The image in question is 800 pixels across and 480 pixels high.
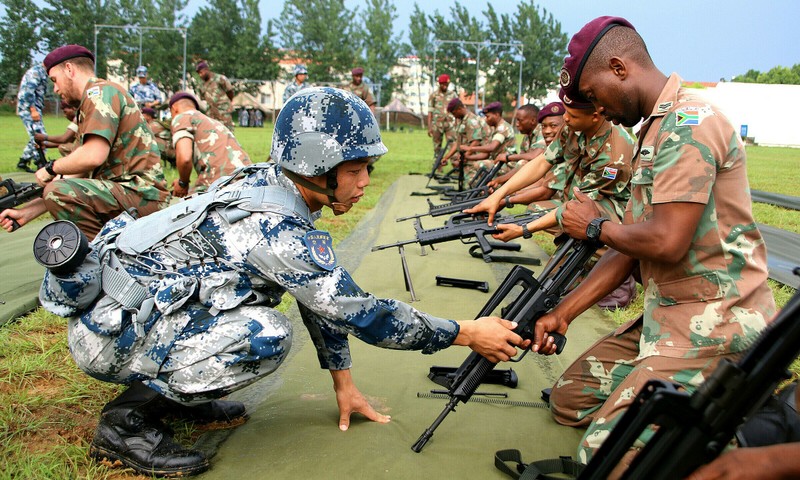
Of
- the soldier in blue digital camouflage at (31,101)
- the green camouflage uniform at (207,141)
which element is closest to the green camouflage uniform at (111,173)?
the green camouflage uniform at (207,141)

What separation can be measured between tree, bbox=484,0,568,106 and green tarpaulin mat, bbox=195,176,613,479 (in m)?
48.9

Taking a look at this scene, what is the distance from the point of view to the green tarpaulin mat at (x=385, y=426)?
104 inches

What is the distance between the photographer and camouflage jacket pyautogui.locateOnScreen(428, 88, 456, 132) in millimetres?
15273

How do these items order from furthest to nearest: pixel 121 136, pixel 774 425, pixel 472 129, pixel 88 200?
pixel 472 129
pixel 121 136
pixel 88 200
pixel 774 425

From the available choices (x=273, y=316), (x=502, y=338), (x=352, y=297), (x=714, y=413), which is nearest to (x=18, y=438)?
(x=273, y=316)

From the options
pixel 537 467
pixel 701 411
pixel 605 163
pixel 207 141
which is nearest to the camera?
pixel 701 411

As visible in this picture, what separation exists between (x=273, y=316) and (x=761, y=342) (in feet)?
6.03

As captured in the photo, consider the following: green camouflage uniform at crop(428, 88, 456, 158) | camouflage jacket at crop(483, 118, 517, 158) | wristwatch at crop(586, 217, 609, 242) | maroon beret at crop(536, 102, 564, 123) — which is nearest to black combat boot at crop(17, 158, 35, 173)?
green camouflage uniform at crop(428, 88, 456, 158)

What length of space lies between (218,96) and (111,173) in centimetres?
986

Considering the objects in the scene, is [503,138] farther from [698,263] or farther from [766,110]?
[766,110]

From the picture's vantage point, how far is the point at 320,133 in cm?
256

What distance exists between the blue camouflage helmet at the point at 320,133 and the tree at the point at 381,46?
2202 inches

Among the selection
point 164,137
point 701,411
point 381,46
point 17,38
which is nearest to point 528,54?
point 381,46

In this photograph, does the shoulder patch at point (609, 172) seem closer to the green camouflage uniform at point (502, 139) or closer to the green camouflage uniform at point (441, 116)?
the green camouflage uniform at point (502, 139)
